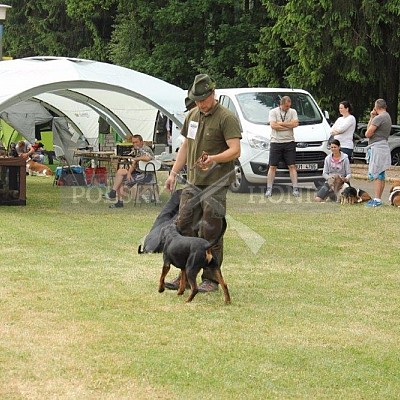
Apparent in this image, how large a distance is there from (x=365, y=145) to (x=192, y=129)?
2084 cm

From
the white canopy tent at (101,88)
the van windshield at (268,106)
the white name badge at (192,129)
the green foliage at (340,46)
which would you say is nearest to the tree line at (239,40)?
the green foliage at (340,46)

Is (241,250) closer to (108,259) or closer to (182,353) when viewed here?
(108,259)

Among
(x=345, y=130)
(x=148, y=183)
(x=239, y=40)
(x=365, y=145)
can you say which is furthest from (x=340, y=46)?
(x=148, y=183)

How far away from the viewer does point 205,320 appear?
7.88 meters

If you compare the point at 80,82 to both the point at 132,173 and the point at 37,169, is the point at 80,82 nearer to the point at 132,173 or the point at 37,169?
the point at 132,173

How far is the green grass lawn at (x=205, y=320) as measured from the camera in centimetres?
616

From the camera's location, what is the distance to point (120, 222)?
14602mm

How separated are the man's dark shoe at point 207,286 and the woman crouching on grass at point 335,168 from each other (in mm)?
8756

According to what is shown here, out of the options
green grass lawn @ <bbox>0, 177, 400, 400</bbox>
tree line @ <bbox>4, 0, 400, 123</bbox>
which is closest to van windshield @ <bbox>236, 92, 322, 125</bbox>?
green grass lawn @ <bbox>0, 177, 400, 400</bbox>

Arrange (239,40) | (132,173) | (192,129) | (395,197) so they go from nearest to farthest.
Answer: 1. (192,129)
2. (395,197)
3. (132,173)
4. (239,40)

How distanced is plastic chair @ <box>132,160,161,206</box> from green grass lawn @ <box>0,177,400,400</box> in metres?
3.54

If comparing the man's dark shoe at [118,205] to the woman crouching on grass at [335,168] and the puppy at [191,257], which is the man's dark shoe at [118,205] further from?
the puppy at [191,257]

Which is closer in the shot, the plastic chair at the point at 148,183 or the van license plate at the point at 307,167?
the plastic chair at the point at 148,183

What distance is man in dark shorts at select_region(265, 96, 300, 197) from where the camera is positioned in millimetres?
18094
